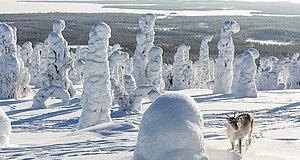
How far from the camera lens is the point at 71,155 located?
→ 32.4ft

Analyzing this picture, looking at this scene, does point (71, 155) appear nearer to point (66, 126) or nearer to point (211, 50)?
point (66, 126)

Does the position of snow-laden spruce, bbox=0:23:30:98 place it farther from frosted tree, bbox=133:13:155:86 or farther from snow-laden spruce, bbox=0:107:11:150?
snow-laden spruce, bbox=0:107:11:150

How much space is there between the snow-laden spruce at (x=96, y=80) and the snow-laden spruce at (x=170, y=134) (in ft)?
30.9

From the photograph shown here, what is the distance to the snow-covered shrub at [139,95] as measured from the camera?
1957 centimetres

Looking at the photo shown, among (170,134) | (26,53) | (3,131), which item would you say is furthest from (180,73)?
(170,134)

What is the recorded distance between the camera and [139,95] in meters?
19.8

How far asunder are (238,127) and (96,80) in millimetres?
9213

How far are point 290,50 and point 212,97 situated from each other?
6347cm

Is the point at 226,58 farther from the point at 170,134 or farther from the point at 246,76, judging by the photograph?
the point at 170,134

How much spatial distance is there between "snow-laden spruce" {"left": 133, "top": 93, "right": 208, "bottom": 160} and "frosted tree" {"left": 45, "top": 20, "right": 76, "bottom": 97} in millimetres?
17764

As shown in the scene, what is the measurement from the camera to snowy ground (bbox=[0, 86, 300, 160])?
955 cm

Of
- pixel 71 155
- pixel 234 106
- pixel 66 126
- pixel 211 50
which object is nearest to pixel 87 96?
pixel 66 126

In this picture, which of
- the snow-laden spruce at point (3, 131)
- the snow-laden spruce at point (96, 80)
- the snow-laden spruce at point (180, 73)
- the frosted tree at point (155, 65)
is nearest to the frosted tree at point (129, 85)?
the snow-laden spruce at point (96, 80)

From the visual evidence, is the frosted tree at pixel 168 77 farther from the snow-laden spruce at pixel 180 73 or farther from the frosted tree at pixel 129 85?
the frosted tree at pixel 129 85
